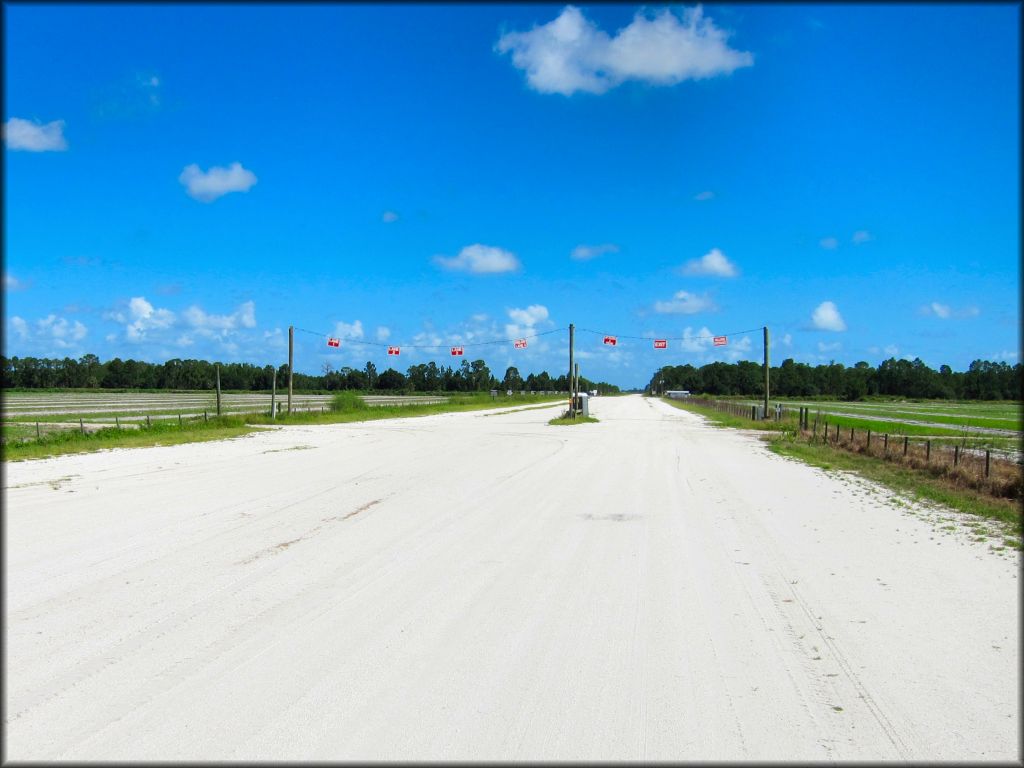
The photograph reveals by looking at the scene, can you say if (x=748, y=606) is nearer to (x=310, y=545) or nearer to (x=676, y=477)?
(x=310, y=545)

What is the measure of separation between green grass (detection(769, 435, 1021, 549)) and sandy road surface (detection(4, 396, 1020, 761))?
133 cm

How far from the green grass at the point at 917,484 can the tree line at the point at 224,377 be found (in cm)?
7092

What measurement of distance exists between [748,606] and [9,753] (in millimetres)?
5028

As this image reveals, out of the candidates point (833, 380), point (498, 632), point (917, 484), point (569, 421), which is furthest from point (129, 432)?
point (833, 380)

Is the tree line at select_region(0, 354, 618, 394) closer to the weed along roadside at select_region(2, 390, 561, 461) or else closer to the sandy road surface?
the weed along roadside at select_region(2, 390, 561, 461)

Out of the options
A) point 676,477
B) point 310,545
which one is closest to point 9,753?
point 310,545

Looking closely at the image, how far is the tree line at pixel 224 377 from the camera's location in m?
93.8

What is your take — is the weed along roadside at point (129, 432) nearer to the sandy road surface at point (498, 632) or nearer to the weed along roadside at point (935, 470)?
the sandy road surface at point (498, 632)

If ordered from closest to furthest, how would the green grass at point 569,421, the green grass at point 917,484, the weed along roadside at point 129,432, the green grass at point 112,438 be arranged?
1. the green grass at point 917,484
2. the green grass at point 112,438
3. the weed along roadside at point 129,432
4. the green grass at point 569,421

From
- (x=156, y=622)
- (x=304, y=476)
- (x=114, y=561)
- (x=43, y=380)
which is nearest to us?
(x=156, y=622)

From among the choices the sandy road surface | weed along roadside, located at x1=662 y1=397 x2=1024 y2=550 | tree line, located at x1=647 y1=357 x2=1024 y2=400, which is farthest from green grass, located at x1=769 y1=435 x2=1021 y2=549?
tree line, located at x1=647 y1=357 x2=1024 y2=400

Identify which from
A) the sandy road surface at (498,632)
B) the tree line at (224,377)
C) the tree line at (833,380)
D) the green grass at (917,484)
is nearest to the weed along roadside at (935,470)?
the green grass at (917,484)

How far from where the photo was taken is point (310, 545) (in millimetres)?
7988

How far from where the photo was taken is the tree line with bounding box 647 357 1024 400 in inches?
1831
